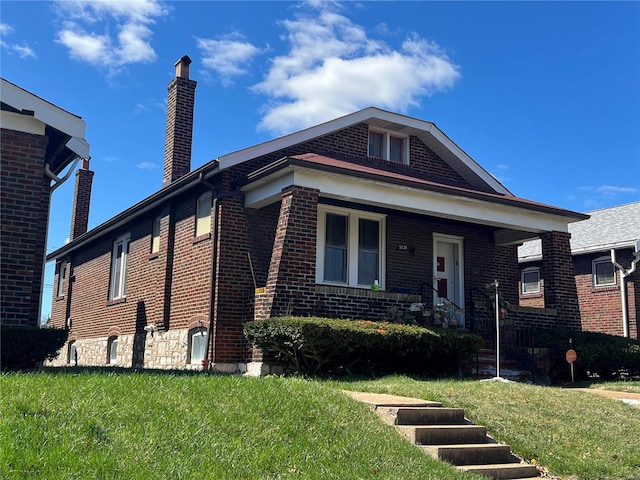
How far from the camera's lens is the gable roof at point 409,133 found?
14.3 metres

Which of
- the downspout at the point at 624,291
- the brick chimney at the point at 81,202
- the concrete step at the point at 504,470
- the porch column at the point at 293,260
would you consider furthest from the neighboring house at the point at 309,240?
the concrete step at the point at 504,470

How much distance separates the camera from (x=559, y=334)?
1406 centimetres

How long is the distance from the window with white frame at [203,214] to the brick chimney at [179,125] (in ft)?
8.59

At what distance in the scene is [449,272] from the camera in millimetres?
16859

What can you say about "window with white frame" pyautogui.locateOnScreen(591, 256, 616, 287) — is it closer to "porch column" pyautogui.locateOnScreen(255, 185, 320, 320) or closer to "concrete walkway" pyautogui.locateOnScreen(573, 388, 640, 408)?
"concrete walkway" pyautogui.locateOnScreen(573, 388, 640, 408)

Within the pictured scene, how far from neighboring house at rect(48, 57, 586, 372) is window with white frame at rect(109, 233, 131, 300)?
6cm

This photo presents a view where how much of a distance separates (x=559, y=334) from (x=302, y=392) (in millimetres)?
8307

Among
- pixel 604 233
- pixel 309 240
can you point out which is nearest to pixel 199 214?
pixel 309 240

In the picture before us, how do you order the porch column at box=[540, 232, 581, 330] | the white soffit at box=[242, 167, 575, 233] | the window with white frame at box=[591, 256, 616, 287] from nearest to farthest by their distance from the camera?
the white soffit at box=[242, 167, 575, 233] → the porch column at box=[540, 232, 581, 330] → the window with white frame at box=[591, 256, 616, 287]

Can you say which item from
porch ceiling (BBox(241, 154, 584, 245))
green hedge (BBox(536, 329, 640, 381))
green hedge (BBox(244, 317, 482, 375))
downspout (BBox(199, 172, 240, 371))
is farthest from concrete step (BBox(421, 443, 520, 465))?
green hedge (BBox(536, 329, 640, 381))

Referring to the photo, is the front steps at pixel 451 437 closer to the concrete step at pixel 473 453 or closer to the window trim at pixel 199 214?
the concrete step at pixel 473 453

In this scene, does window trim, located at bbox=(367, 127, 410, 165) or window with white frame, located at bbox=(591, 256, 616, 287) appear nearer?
window trim, located at bbox=(367, 127, 410, 165)

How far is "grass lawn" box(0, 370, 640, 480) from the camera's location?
5.00m

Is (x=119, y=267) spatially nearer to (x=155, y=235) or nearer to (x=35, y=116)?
(x=155, y=235)
